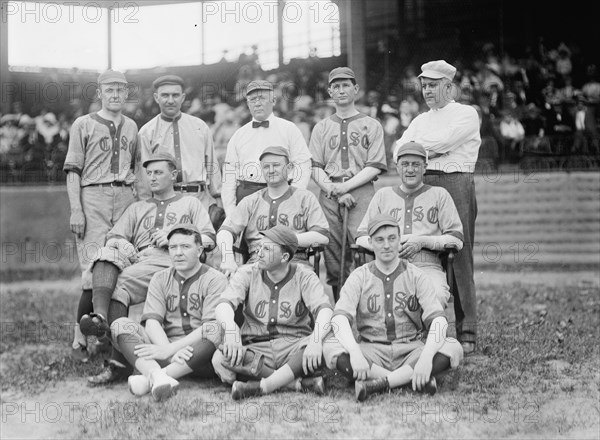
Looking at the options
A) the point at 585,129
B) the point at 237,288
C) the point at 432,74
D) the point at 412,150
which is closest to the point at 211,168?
the point at 237,288

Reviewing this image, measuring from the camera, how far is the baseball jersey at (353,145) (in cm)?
611

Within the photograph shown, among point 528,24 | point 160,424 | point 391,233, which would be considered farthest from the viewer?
point 528,24

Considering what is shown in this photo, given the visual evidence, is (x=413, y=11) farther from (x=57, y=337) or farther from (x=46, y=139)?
(x=57, y=337)

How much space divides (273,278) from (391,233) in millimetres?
835

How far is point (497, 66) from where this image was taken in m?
12.5

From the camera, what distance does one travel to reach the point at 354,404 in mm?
4672

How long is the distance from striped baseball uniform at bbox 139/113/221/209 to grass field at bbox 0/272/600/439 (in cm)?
168

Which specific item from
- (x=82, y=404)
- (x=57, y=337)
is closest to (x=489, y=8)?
(x=57, y=337)

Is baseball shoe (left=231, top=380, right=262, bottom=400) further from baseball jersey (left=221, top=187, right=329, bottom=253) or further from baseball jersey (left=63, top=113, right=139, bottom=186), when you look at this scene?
baseball jersey (left=63, top=113, right=139, bottom=186)

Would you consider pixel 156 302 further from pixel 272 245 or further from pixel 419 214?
pixel 419 214

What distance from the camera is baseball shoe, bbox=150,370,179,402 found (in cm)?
481

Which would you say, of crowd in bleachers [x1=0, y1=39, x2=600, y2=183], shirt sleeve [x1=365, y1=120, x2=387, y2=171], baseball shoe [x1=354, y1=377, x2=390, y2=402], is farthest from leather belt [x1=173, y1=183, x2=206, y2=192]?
crowd in bleachers [x1=0, y1=39, x2=600, y2=183]

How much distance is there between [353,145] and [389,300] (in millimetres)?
1548

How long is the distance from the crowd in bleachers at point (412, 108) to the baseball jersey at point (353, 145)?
544cm
